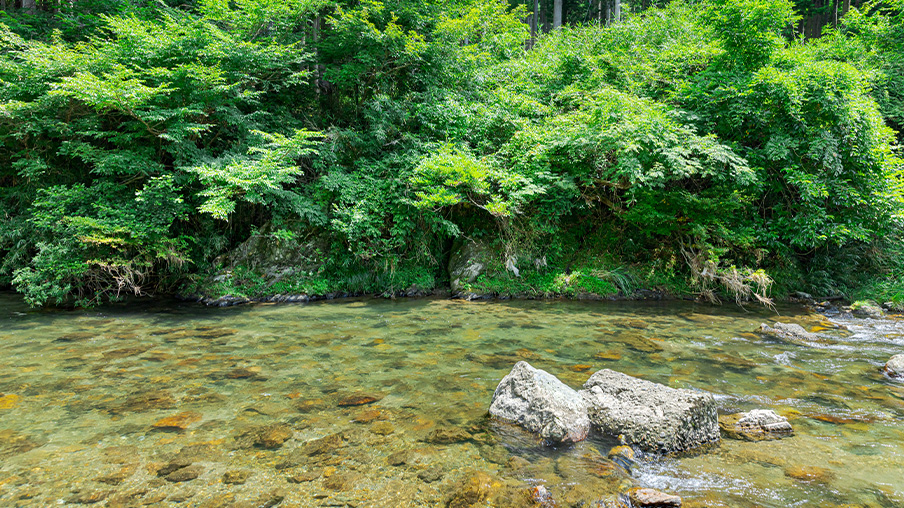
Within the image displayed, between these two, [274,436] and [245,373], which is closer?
[274,436]

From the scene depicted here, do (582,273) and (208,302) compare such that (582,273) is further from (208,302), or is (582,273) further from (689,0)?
(689,0)

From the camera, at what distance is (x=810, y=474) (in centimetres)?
302

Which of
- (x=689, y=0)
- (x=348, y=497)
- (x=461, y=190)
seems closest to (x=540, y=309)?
(x=461, y=190)

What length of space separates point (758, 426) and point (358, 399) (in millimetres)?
3880

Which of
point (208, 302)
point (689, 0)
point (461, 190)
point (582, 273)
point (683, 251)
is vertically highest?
point (689, 0)

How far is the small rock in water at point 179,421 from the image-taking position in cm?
372

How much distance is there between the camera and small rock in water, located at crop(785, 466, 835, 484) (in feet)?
9.69

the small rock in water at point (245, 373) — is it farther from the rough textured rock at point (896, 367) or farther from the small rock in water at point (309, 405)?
the rough textured rock at point (896, 367)

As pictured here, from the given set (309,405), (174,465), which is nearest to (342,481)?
(174,465)

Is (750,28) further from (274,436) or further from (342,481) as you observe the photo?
(274,436)

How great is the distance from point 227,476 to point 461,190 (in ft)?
27.0

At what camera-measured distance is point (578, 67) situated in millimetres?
13164

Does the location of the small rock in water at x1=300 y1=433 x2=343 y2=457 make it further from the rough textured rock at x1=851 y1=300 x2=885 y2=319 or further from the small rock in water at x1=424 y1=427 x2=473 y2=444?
the rough textured rock at x1=851 y1=300 x2=885 y2=319

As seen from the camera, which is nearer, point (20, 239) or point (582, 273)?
point (20, 239)
